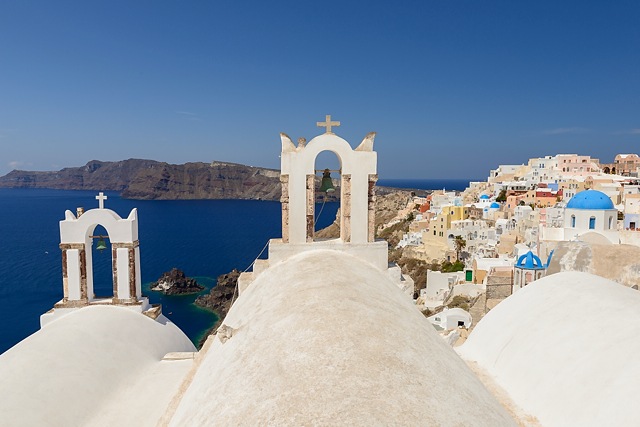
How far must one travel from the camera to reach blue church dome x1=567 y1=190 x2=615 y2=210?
88.9ft

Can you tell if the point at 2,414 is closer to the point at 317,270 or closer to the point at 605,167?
the point at 317,270

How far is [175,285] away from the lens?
45875 mm

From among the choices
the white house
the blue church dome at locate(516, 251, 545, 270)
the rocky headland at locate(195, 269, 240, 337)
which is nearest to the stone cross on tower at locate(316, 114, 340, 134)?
the blue church dome at locate(516, 251, 545, 270)

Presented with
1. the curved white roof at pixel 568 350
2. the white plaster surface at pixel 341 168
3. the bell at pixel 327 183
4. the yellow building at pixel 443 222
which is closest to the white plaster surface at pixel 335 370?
the curved white roof at pixel 568 350

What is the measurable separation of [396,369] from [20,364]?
539 centimetres

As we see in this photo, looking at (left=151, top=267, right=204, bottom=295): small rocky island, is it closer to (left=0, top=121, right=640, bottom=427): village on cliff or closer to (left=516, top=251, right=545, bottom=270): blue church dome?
(left=516, top=251, right=545, bottom=270): blue church dome

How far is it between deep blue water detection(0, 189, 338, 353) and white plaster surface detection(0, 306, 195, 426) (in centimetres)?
2840

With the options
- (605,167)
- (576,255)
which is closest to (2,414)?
(576,255)

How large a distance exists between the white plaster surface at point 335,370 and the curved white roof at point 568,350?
1710 millimetres

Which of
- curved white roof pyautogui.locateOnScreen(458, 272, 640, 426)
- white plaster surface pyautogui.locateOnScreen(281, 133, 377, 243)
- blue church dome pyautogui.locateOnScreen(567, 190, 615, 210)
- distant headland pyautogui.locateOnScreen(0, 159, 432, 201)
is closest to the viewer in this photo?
curved white roof pyautogui.locateOnScreen(458, 272, 640, 426)

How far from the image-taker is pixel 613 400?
4.41 metres

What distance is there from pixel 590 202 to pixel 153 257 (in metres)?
55.3

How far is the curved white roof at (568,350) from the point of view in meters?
4.60

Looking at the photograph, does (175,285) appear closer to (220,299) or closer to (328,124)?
(220,299)
